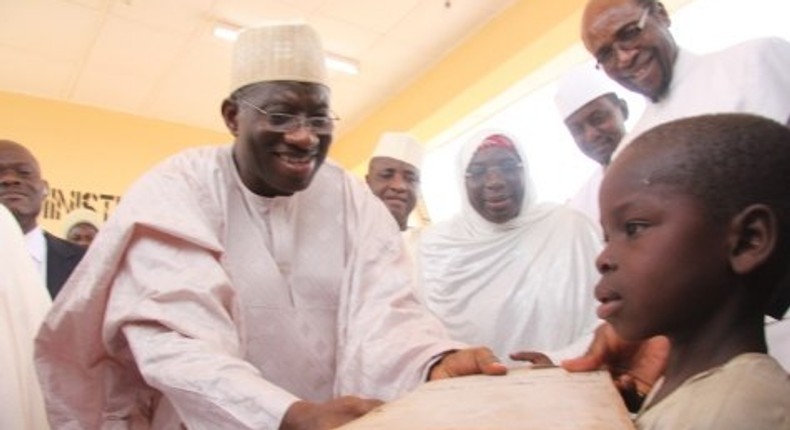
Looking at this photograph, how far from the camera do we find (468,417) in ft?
2.17

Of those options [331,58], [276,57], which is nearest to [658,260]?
[276,57]

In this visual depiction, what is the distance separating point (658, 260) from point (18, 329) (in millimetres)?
1468

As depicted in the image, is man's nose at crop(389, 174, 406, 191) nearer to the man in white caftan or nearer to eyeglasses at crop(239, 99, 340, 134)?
the man in white caftan

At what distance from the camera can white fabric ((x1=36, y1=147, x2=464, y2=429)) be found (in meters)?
1.22

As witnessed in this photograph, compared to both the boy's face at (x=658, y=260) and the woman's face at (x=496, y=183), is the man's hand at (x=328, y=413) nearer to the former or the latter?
the boy's face at (x=658, y=260)

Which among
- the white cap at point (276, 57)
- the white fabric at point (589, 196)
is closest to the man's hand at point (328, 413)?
the white cap at point (276, 57)

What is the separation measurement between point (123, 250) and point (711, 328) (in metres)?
1.01

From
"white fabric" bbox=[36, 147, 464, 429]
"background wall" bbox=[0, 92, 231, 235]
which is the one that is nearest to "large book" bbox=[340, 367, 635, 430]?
"white fabric" bbox=[36, 147, 464, 429]

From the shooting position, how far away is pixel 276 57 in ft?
5.38

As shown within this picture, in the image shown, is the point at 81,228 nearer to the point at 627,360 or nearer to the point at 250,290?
the point at 250,290

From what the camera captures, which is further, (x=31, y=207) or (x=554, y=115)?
(x=554, y=115)

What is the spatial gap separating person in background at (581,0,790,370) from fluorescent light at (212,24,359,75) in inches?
130

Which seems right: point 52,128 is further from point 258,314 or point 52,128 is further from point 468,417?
point 468,417

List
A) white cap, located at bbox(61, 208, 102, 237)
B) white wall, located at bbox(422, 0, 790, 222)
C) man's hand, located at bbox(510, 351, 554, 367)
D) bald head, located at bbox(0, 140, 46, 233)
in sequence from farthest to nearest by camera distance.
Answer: white cap, located at bbox(61, 208, 102, 237) → white wall, located at bbox(422, 0, 790, 222) → bald head, located at bbox(0, 140, 46, 233) → man's hand, located at bbox(510, 351, 554, 367)
